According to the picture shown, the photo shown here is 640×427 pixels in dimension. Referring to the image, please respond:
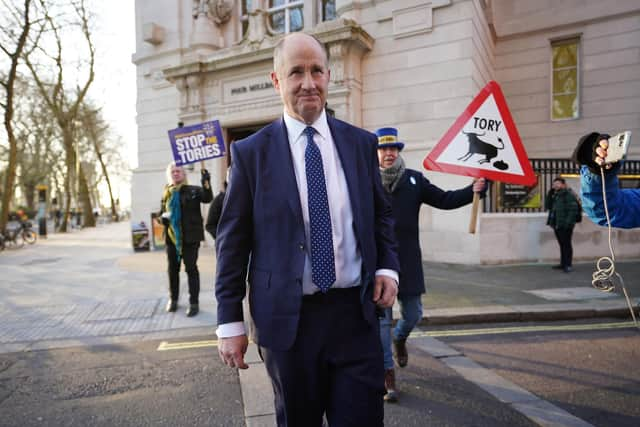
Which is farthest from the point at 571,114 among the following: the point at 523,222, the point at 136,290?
the point at 136,290

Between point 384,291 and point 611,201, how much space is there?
1352 millimetres

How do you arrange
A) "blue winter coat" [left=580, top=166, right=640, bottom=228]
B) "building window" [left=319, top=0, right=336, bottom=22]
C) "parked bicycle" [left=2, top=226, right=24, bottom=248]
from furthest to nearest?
1. "parked bicycle" [left=2, top=226, right=24, bottom=248]
2. "building window" [left=319, top=0, right=336, bottom=22]
3. "blue winter coat" [left=580, top=166, right=640, bottom=228]

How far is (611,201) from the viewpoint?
2.25m

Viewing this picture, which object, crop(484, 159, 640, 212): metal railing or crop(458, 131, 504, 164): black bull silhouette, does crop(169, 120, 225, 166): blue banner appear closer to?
crop(458, 131, 504, 164): black bull silhouette

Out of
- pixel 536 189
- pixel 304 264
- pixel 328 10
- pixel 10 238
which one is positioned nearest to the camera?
pixel 304 264

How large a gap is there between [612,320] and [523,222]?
4.38 m

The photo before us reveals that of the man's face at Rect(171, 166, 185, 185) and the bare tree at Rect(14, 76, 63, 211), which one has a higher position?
the bare tree at Rect(14, 76, 63, 211)

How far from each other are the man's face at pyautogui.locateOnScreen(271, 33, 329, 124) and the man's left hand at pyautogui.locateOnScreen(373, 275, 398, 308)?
0.79 m

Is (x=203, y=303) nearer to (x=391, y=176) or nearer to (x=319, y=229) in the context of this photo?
(x=391, y=176)

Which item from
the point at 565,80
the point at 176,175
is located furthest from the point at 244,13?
the point at 565,80

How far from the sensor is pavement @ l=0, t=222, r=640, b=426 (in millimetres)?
5043

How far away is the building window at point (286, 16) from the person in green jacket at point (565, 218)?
870cm

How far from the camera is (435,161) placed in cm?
371

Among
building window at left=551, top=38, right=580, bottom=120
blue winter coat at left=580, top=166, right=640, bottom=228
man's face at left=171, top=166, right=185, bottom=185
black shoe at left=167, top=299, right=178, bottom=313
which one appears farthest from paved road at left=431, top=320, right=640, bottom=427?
building window at left=551, top=38, right=580, bottom=120
